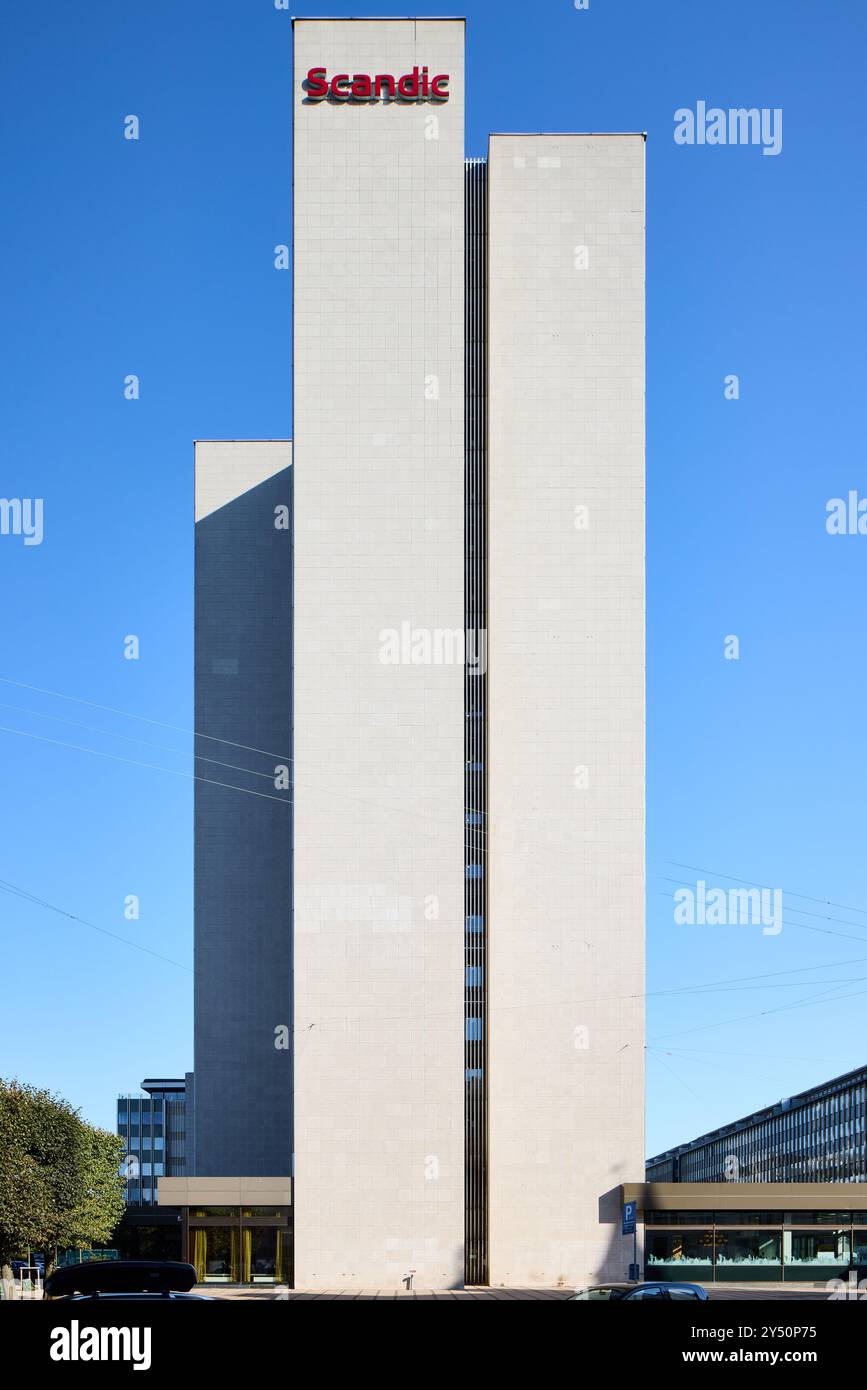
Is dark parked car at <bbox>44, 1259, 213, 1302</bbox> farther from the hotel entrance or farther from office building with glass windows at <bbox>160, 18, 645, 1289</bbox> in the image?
office building with glass windows at <bbox>160, 18, 645, 1289</bbox>

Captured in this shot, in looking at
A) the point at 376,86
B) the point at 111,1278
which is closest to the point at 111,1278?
the point at 111,1278

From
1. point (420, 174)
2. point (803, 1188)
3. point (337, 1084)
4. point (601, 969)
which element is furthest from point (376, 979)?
point (420, 174)

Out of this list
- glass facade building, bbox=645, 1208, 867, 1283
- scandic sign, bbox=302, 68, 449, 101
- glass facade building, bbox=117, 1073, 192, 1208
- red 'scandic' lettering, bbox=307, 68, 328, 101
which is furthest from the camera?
glass facade building, bbox=117, 1073, 192, 1208

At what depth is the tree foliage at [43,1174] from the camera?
2918 inches

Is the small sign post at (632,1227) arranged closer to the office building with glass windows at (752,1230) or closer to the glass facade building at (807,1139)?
the office building with glass windows at (752,1230)

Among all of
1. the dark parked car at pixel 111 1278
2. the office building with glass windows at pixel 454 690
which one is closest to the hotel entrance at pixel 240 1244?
the office building with glass windows at pixel 454 690

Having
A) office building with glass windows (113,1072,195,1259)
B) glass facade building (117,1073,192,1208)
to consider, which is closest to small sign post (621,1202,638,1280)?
office building with glass windows (113,1072,195,1259)

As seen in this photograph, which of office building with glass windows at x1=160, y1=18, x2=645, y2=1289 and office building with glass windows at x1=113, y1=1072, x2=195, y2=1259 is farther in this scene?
office building with glass windows at x1=113, y1=1072, x2=195, y2=1259

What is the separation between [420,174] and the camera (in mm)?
70875

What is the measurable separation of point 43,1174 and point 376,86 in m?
58.1

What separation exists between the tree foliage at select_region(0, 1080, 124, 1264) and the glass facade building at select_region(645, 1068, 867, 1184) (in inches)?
3096

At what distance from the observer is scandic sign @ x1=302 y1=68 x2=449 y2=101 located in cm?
7119

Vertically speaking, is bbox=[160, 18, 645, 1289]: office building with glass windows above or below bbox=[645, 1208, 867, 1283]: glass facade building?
above
